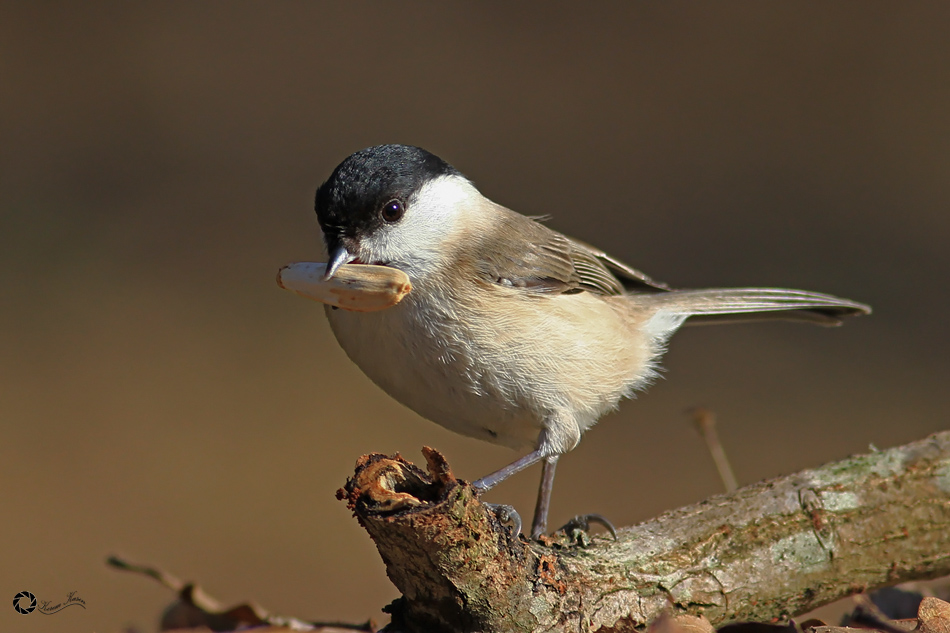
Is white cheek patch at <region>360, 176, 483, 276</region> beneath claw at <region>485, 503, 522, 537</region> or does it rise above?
above

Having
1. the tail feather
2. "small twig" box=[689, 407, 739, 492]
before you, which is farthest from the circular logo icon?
the tail feather

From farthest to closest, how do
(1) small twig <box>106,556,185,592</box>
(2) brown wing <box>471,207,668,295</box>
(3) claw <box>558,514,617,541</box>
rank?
1. (2) brown wing <box>471,207,668,295</box>
2. (3) claw <box>558,514,617,541</box>
3. (1) small twig <box>106,556,185,592</box>

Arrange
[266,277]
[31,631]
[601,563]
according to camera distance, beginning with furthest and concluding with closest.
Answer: [266,277] → [31,631] → [601,563]

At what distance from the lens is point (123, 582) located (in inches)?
147

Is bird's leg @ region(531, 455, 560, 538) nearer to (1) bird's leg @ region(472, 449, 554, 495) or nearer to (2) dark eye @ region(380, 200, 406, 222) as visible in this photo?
(1) bird's leg @ region(472, 449, 554, 495)

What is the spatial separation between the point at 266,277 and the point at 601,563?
14.2 feet

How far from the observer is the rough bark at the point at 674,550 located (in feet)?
4.88

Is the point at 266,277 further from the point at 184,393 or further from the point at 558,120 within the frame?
the point at 558,120

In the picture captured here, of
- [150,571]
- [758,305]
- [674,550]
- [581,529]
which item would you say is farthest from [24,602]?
[758,305]

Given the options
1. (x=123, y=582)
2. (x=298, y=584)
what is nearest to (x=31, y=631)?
(x=123, y=582)

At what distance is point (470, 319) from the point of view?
2008 millimetres

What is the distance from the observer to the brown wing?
2.20 meters

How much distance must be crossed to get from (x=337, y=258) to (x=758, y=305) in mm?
1432

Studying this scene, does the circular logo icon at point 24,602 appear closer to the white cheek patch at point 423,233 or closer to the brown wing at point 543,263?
the white cheek patch at point 423,233
